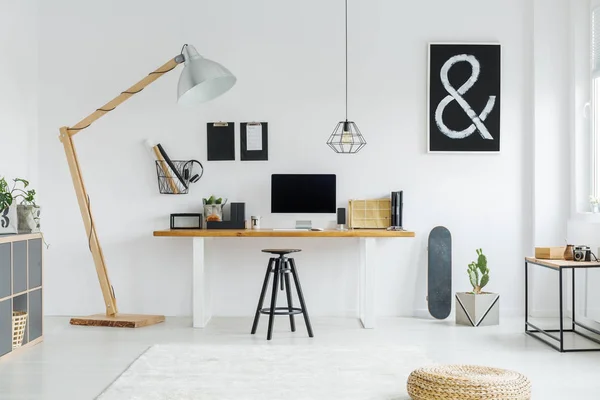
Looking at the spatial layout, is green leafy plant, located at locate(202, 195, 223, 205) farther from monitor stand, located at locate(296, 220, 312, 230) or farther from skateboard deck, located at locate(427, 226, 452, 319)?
skateboard deck, located at locate(427, 226, 452, 319)

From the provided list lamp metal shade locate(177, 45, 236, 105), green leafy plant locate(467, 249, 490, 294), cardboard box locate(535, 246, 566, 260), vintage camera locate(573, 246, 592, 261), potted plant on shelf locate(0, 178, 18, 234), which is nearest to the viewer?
lamp metal shade locate(177, 45, 236, 105)

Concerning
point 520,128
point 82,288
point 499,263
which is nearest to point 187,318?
point 82,288

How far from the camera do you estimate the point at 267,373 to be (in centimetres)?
429

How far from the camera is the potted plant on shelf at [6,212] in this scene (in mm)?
4891

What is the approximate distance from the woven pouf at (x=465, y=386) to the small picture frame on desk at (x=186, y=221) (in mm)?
2927

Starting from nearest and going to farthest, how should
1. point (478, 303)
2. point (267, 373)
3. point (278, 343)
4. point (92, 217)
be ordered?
point (267, 373) → point (278, 343) → point (478, 303) → point (92, 217)

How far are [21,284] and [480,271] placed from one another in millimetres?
3502

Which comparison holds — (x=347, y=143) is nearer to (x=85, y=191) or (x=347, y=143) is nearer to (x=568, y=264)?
(x=568, y=264)

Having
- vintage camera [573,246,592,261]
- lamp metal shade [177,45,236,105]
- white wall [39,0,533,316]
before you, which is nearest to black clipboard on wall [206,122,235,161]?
white wall [39,0,533,316]

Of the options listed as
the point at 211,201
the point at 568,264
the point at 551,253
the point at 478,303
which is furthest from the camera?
the point at 211,201

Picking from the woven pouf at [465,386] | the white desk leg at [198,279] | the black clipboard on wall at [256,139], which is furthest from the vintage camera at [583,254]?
the white desk leg at [198,279]

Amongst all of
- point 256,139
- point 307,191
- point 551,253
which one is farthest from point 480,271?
point 256,139

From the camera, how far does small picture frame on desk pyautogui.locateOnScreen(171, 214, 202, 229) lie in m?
6.18

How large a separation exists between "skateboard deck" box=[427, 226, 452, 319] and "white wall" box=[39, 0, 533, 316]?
0.42 ft
